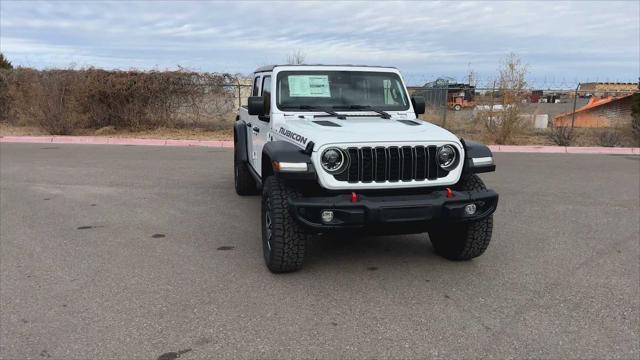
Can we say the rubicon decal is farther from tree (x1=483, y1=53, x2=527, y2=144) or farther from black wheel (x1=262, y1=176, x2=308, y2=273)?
tree (x1=483, y1=53, x2=527, y2=144)

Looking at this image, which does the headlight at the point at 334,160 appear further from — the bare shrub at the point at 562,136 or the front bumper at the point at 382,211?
the bare shrub at the point at 562,136

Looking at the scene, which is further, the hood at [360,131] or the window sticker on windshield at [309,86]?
the window sticker on windshield at [309,86]

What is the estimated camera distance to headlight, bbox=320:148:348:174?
3924mm

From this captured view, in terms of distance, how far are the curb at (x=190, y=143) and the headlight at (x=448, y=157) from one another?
9774 mm

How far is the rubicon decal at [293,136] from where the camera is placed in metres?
4.12

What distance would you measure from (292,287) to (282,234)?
430mm

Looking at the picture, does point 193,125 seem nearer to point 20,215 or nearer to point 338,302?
point 20,215

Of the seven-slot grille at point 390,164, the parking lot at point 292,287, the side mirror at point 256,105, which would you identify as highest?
the side mirror at point 256,105

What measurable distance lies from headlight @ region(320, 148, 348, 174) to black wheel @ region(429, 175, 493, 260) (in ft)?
3.09

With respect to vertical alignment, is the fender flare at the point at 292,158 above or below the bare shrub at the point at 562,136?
above

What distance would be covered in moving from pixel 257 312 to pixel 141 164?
24.1ft

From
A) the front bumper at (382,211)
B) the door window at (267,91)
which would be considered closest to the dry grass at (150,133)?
the door window at (267,91)

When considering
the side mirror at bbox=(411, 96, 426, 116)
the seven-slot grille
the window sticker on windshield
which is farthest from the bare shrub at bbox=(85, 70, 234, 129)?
the seven-slot grille

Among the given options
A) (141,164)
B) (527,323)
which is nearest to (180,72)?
(141,164)
